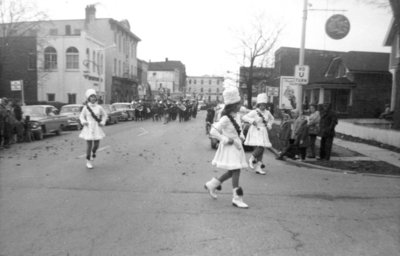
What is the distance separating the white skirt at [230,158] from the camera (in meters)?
6.50

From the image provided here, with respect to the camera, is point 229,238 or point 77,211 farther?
point 77,211

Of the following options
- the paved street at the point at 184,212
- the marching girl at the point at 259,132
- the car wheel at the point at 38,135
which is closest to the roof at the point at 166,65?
the car wheel at the point at 38,135

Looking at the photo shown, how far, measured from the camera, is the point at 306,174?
991cm

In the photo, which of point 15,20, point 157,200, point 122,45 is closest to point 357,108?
point 15,20

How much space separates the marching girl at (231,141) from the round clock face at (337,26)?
9.77m

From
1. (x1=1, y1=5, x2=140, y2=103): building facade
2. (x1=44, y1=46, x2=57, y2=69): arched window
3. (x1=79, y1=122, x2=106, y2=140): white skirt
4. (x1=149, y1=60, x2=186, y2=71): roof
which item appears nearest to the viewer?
(x1=79, y1=122, x2=106, y2=140): white skirt

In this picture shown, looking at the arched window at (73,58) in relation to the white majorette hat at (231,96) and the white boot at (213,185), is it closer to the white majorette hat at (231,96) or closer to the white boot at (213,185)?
the white boot at (213,185)

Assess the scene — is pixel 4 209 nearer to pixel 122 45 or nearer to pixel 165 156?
pixel 165 156

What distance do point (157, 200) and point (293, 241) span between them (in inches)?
104

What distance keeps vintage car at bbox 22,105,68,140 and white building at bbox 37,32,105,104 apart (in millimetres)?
22717

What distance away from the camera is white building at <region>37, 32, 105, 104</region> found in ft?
140

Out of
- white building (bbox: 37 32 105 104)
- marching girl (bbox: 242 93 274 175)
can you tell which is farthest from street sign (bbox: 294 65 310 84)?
white building (bbox: 37 32 105 104)

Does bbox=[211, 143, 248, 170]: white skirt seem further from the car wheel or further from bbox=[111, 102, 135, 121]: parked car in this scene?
bbox=[111, 102, 135, 121]: parked car

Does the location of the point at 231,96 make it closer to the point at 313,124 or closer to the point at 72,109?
the point at 313,124
